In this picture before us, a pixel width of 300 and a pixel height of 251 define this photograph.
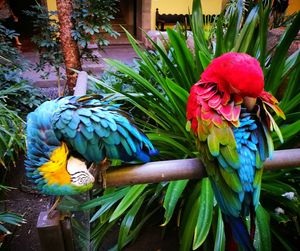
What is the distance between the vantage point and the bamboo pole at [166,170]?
779mm

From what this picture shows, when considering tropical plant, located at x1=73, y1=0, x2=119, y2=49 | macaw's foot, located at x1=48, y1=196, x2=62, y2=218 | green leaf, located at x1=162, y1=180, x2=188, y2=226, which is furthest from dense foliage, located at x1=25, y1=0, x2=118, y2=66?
macaw's foot, located at x1=48, y1=196, x2=62, y2=218

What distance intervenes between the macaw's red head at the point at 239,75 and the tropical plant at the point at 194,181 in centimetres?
51

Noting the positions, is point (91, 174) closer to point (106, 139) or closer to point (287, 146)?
point (106, 139)

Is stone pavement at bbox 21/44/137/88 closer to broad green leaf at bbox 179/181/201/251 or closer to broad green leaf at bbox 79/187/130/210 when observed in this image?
broad green leaf at bbox 79/187/130/210

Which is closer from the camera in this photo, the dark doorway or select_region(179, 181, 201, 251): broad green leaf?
select_region(179, 181, 201, 251): broad green leaf

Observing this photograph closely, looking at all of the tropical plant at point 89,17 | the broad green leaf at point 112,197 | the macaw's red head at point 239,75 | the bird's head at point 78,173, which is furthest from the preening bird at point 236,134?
the tropical plant at point 89,17

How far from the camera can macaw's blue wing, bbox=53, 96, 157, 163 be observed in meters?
0.71

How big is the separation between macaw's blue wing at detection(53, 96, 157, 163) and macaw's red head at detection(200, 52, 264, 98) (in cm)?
30

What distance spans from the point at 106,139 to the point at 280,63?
112cm

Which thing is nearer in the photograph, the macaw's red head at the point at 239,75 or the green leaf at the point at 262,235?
the macaw's red head at the point at 239,75

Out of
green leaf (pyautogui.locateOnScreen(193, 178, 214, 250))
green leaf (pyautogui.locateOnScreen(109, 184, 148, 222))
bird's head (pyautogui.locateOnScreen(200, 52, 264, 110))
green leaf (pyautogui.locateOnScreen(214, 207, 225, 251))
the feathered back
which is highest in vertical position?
bird's head (pyautogui.locateOnScreen(200, 52, 264, 110))

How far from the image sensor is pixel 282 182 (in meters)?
1.39

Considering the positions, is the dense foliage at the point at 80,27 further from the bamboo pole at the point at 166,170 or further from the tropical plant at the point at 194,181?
the bamboo pole at the point at 166,170

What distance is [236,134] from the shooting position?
82 cm
